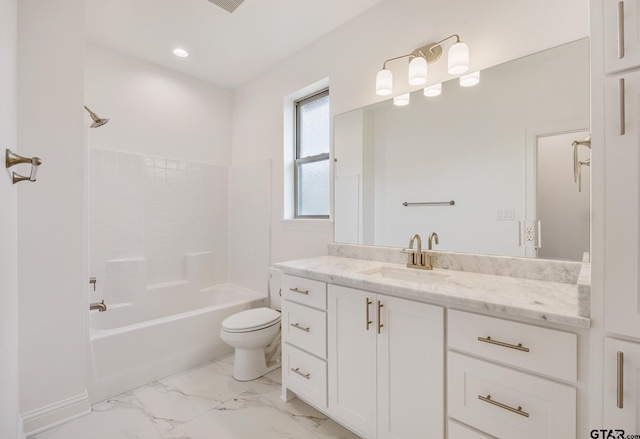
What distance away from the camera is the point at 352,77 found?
2.11 meters

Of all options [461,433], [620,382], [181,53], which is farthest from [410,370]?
[181,53]

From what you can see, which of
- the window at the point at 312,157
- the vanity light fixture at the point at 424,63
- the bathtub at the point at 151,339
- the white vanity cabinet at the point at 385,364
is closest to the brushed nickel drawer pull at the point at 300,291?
the white vanity cabinet at the point at 385,364

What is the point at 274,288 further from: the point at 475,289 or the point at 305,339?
the point at 475,289

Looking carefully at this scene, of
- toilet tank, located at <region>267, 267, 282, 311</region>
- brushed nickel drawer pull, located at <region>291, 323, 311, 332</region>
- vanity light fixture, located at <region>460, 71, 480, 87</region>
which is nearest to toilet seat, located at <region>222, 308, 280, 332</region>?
toilet tank, located at <region>267, 267, 282, 311</region>

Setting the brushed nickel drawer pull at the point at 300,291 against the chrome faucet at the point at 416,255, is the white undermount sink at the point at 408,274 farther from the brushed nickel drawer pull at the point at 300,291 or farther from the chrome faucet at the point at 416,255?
the brushed nickel drawer pull at the point at 300,291

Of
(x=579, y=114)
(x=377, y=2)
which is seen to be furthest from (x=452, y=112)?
(x=377, y=2)

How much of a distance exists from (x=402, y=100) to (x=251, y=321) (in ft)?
6.01

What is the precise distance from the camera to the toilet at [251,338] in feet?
6.58

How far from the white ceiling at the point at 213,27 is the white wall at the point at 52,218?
57cm

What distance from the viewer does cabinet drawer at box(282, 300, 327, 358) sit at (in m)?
1.55

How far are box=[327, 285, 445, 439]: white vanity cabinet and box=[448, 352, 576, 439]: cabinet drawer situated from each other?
71mm

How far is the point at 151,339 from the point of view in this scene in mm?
2016

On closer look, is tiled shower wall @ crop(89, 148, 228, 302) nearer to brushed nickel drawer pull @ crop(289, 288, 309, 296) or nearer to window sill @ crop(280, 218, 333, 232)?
window sill @ crop(280, 218, 333, 232)

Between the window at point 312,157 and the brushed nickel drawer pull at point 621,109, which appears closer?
the brushed nickel drawer pull at point 621,109
